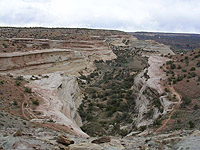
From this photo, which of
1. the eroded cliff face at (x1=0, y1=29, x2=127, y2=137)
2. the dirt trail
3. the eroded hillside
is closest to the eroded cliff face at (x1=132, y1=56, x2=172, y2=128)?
the eroded hillside

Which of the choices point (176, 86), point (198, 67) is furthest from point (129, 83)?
point (176, 86)

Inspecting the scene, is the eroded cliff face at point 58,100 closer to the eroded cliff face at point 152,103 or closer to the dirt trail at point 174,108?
the dirt trail at point 174,108

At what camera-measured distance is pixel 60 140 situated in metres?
7.67

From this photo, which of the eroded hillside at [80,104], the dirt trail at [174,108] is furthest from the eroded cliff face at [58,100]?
the dirt trail at [174,108]

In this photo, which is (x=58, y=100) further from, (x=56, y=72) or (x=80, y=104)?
(x=56, y=72)

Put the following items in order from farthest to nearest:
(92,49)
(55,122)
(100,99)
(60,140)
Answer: (92,49) → (100,99) → (55,122) → (60,140)

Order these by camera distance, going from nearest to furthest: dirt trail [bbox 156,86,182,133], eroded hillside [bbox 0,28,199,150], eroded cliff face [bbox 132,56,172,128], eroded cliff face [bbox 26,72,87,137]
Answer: eroded hillside [bbox 0,28,199,150] → dirt trail [bbox 156,86,182,133] → eroded cliff face [bbox 26,72,87,137] → eroded cliff face [bbox 132,56,172,128]

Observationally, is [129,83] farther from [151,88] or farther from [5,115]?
[5,115]

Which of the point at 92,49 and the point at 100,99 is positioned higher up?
the point at 92,49

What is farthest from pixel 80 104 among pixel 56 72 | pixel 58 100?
pixel 58 100

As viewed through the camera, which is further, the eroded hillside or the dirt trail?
the dirt trail

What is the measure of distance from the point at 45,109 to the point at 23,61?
15.9 m

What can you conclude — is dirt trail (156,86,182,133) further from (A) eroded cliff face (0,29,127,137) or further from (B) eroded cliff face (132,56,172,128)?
(A) eroded cliff face (0,29,127,137)

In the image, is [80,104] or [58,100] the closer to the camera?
[58,100]
